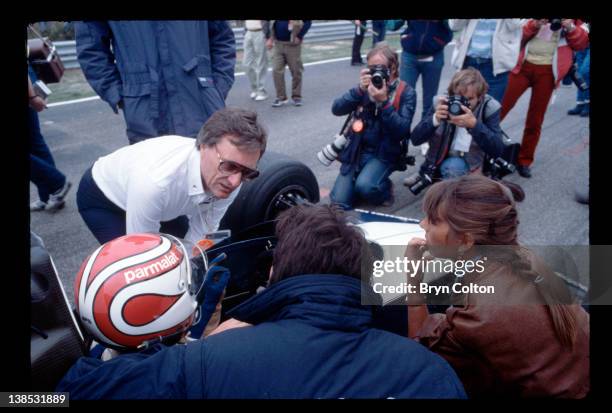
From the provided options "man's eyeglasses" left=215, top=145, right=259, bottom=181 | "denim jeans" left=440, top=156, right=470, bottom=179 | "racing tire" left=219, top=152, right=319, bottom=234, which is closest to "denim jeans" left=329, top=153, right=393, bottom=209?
"denim jeans" left=440, top=156, right=470, bottom=179

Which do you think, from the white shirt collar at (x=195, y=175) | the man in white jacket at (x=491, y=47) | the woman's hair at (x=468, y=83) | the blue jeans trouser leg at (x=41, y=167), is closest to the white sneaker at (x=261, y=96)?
the man in white jacket at (x=491, y=47)

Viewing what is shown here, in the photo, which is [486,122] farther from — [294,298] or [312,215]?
[294,298]

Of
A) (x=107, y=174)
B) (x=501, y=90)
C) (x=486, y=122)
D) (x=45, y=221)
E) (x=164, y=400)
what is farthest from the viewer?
(x=501, y=90)

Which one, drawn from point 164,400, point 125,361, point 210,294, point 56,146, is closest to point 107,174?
point 210,294

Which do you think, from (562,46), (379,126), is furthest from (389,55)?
(562,46)

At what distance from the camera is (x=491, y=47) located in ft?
14.0

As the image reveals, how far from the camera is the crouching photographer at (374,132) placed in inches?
141

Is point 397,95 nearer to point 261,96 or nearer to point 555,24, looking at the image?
point 555,24

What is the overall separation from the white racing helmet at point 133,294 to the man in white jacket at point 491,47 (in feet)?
12.2

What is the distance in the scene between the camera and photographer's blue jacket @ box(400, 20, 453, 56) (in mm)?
4781

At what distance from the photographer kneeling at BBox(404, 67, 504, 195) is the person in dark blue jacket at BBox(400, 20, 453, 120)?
1023 millimetres

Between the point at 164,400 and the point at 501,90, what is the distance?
420 cm

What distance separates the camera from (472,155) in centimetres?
381

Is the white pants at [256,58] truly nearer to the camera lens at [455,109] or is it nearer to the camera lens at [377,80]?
the camera lens at [377,80]
